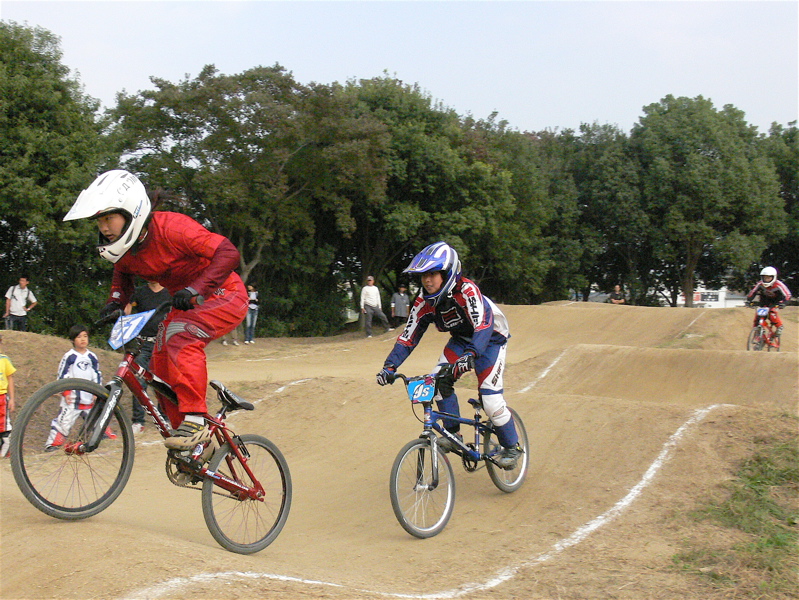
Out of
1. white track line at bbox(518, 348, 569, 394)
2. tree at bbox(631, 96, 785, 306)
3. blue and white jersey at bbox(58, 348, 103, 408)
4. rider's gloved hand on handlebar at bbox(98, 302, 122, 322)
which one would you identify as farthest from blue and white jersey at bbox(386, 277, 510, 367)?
Answer: tree at bbox(631, 96, 785, 306)

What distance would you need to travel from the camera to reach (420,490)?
5.87m

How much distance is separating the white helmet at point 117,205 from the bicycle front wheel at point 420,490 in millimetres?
2671

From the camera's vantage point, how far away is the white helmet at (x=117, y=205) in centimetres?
434

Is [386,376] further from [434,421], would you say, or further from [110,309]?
[110,309]

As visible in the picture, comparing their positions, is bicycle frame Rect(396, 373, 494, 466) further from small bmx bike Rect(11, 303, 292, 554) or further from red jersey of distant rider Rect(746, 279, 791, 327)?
red jersey of distant rider Rect(746, 279, 791, 327)

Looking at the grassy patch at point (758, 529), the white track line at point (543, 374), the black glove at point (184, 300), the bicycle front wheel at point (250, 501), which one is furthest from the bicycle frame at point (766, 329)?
the black glove at point (184, 300)

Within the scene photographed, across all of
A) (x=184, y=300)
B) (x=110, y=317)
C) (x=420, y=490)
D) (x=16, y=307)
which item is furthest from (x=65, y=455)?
(x=16, y=307)

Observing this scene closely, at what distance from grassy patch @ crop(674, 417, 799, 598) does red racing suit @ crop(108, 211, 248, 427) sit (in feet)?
12.7

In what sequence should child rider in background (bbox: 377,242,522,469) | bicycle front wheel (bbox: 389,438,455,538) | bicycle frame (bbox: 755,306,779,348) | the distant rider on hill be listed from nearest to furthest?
bicycle front wheel (bbox: 389,438,455,538), child rider in background (bbox: 377,242,522,469), the distant rider on hill, bicycle frame (bbox: 755,306,779,348)

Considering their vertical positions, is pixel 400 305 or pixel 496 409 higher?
pixel 400 305

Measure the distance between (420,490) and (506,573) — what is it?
1046mm

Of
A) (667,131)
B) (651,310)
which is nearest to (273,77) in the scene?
(651,310)

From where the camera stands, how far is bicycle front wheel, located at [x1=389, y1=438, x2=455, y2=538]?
5.65 m

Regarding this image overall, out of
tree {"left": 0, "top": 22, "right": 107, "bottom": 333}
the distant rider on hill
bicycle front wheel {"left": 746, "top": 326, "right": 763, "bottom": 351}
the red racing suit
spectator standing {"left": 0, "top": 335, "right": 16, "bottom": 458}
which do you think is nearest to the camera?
the red racing suit
